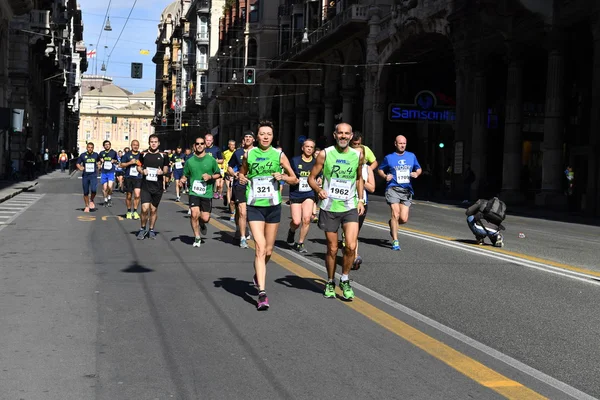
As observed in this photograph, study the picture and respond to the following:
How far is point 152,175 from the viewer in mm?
14844

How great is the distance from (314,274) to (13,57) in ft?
151

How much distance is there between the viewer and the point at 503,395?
502 centimetres

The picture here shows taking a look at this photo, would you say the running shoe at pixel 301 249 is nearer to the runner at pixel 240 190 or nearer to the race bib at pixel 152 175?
the runner at pixel 240 190

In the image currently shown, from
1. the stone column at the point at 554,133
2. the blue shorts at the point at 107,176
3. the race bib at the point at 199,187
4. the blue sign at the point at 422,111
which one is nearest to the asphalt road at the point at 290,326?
the race bib at the point at 199,187

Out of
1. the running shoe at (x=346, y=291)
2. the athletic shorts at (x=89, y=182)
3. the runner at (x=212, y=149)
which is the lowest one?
the running shoe at (x=346, y=291)

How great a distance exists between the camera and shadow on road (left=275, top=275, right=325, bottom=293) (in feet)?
30.1

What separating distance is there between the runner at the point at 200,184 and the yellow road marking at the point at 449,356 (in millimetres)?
5264

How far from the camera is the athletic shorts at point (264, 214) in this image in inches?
327

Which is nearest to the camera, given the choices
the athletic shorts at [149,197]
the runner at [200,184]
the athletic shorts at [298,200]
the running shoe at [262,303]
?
the running shoe at [262,303]

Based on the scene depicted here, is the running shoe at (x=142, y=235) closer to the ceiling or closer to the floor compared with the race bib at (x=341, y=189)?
closer to the floor

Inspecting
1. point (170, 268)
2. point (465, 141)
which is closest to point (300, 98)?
point (465, 141)

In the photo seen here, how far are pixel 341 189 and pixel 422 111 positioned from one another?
35750 millimetres

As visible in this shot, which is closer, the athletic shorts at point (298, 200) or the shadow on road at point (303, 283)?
the shadow on road at point (303, 283)

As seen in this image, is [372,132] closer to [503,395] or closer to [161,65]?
[503,395]
